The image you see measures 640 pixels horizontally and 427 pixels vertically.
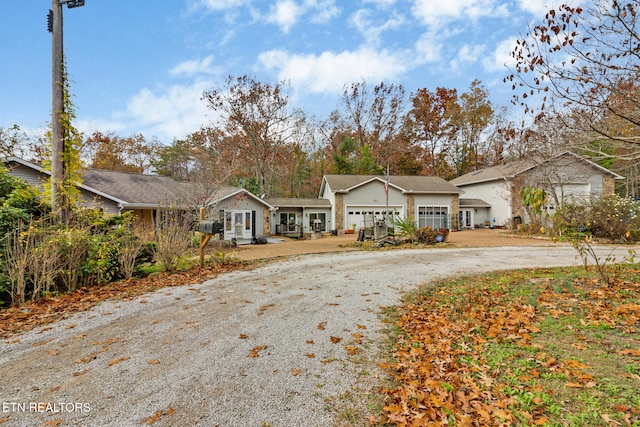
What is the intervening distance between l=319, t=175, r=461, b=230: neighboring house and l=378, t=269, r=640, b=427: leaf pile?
21.0m

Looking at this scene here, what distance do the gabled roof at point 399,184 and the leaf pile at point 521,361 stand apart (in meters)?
21.3

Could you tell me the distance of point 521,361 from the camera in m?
3.25

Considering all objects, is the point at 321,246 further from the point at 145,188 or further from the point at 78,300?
the point at 78,300

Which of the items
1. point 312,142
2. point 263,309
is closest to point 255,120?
point 312,142

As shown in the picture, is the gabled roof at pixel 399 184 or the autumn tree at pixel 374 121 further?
the autumn tree at pixel 374 121

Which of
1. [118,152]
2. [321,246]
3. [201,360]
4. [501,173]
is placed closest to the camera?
[201,360]

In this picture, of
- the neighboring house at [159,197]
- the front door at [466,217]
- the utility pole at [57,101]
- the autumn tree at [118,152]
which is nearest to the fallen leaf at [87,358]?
the utility pole at [57,101]

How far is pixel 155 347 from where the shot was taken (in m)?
3.90

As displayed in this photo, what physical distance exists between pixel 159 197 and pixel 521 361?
18558mm

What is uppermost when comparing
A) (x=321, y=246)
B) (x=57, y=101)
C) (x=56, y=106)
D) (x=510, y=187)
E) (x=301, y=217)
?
(x=57, y=101)

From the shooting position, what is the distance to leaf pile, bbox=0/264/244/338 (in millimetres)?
4742

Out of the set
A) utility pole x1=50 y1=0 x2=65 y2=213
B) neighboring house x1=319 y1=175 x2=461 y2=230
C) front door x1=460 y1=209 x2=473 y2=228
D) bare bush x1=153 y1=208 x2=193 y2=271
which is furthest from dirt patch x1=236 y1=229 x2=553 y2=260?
front door x1=460 y1=209 x2=473 y2=228

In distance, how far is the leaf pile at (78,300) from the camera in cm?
474

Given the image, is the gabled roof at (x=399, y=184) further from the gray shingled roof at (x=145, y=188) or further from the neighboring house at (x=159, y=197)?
the gray shingled roof at (x=145, y=188)
